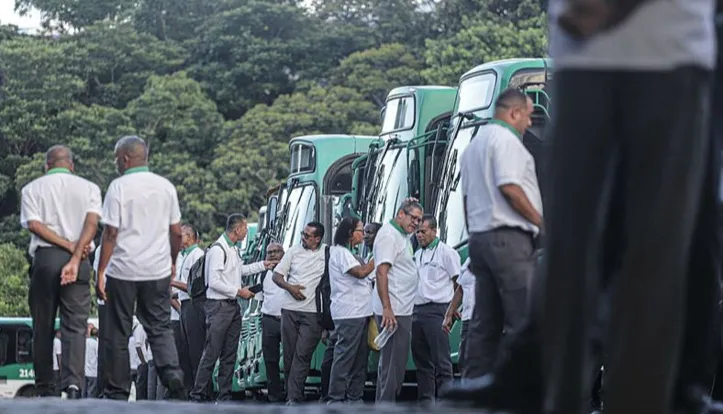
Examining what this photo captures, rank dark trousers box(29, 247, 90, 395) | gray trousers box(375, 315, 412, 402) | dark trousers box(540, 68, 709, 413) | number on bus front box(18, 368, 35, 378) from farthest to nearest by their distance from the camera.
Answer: number on bus front box(18, 368, 35, 378), gray trousers box(375, 315, 412, 402), dark trousers box(29, 247, 90, 395), dark trousers box(540, 68, 709, 413)

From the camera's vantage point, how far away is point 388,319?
54.6 ft

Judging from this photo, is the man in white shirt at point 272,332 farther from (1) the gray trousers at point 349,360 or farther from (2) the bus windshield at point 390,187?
(1) the gray trousers at point 349,360

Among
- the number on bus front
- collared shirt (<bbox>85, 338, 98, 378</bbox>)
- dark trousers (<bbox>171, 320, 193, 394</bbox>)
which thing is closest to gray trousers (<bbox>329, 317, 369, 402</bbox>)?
dark trousers (<bbox>171, 320, 193, 394</bbox>)

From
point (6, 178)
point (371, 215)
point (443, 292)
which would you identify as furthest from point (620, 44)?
point (6, 178)

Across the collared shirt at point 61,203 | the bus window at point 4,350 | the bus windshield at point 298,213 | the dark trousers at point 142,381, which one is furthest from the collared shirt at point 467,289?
the bus window at point 4,350

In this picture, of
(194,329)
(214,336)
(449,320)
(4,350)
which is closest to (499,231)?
(449,320)

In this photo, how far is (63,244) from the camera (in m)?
13.1

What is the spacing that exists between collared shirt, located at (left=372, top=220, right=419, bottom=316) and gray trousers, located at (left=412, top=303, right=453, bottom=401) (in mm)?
211

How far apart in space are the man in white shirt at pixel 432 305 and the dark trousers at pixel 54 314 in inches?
167

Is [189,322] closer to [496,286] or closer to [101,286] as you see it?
[101,286]

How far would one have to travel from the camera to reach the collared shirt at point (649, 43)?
4.09 metres

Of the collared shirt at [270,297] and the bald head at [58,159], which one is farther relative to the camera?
the collared shirt at [270,297]

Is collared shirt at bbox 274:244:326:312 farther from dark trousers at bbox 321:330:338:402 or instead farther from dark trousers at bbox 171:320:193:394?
dark trousers at bbox 171:320:193:394

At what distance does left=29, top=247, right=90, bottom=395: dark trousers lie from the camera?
43.5 feet
